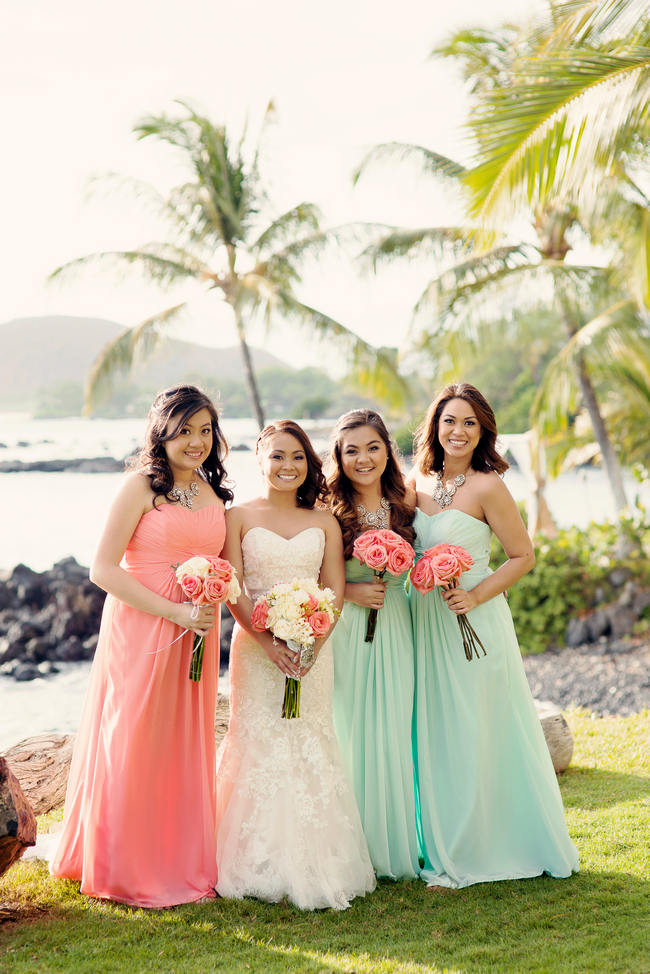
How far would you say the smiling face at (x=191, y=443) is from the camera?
191 inches

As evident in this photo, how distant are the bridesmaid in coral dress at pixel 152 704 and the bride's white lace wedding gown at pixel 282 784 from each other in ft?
0.46

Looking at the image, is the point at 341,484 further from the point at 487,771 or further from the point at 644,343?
the point at 644,343

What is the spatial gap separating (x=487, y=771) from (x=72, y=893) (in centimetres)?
241

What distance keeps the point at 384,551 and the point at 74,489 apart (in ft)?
144

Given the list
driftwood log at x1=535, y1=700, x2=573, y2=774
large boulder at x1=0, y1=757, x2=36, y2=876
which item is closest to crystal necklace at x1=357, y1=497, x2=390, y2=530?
large boulder at x1=0, y1=757, x2=36, y2=876

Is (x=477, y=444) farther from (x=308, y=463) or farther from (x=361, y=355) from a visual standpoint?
(x=361, y=355)

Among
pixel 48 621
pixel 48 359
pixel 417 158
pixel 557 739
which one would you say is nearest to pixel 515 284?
pixel 417 158

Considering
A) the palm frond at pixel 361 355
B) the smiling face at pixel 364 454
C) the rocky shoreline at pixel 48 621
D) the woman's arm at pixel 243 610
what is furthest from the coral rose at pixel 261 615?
the rocky shoreline at pixel 48 621

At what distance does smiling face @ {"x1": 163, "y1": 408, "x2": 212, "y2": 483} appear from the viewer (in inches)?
191

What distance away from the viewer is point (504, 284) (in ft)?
50.8

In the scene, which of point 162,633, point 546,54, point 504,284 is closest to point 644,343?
point 504,284

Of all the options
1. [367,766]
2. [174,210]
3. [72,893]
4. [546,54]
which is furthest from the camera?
[174,210]

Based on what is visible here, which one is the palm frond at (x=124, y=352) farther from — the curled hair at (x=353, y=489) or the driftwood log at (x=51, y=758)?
the curled hair at (x=353, y=489)

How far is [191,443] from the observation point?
4.86 meters
